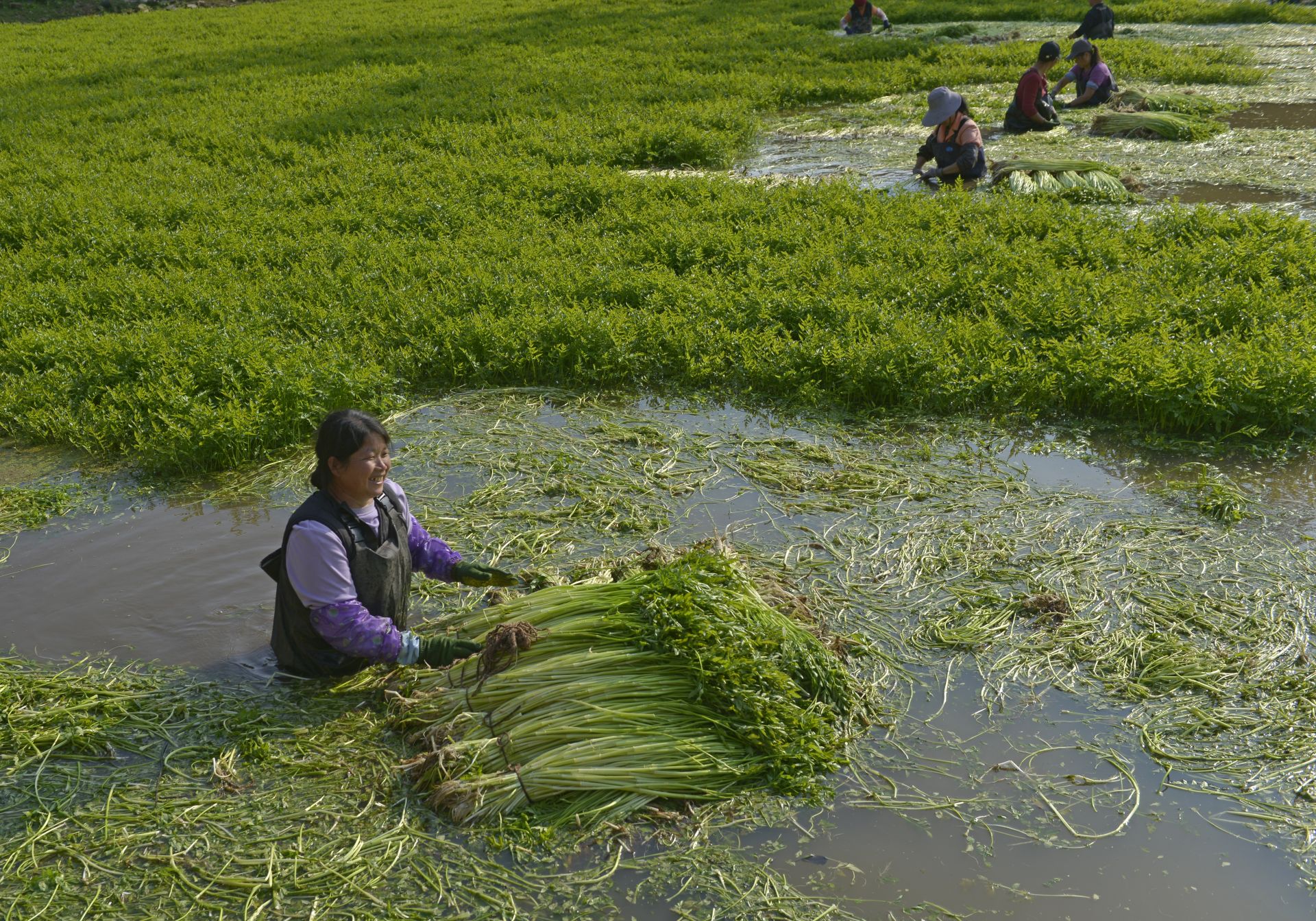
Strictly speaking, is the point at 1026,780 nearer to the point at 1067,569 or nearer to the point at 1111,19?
the point at 1067,569

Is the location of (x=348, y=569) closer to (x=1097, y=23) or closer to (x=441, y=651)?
(x=441, y=651)

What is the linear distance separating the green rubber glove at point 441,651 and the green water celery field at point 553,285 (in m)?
2.77

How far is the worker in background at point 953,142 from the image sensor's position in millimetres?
10672

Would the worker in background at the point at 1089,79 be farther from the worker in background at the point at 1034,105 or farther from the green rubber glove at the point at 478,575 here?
the green rubber glove at the point at 478,575

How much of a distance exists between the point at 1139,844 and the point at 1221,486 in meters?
2.57

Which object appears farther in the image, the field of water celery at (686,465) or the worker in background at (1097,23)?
the worker in background at (1097,23)

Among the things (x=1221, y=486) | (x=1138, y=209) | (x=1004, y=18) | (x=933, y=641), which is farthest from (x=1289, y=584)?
(x=1004, y=18)

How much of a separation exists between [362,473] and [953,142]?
8557 mm

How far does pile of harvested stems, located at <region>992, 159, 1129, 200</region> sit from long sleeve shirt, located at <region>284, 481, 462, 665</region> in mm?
8012

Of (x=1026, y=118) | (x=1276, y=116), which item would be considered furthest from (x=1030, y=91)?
(x=1276, y=116)

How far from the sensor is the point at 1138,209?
9.88 metres

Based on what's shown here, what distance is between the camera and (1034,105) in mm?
13273

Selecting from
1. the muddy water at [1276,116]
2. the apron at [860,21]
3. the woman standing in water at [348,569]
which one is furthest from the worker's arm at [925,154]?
the apron at [860,21]

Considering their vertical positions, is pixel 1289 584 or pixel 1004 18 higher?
pixel 1004 18
